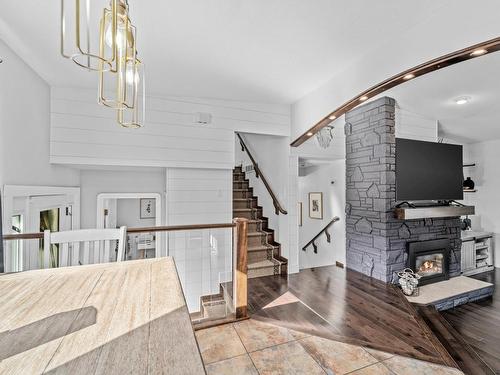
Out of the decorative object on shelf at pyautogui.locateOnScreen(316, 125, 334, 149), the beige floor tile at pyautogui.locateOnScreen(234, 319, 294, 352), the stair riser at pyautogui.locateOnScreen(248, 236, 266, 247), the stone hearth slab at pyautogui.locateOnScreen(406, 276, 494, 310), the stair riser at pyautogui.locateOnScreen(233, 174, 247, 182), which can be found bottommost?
the stone hearth slab at pyautogui.locateOnScreen(406, 276, 494, 310)

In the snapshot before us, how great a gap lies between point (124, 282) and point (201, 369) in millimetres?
889

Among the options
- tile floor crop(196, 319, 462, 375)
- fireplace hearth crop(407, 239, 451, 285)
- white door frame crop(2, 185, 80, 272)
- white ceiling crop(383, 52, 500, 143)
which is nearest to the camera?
tile floor crop(196, 319, 462, 375)

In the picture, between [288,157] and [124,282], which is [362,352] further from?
[288,157]

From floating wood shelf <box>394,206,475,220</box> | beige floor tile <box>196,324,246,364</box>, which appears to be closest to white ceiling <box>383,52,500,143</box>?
floating wood shelf <box>394,206,475,220</box>

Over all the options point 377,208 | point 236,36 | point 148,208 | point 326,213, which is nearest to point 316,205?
point 326,213

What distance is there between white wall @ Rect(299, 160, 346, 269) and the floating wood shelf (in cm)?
Result: 125

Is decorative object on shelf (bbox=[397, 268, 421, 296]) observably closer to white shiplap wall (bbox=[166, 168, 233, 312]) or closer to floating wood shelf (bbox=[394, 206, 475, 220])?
floating wood shelf (bbox=[394, 206, 475, 220])

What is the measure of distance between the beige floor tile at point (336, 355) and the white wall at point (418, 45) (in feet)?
8.27

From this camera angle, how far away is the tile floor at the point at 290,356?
1.93m

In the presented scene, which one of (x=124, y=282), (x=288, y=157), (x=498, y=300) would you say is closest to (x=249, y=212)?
(x=288, y=157)

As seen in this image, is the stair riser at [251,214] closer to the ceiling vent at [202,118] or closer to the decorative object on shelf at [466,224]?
the ceiling vent at [202,118]

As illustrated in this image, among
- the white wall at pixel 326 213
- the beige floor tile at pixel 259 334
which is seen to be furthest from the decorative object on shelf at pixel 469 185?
the beige floor tile at pixel 259 334

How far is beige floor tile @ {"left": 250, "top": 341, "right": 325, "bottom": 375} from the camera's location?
1.92 metres

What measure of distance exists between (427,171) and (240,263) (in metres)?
3.27
